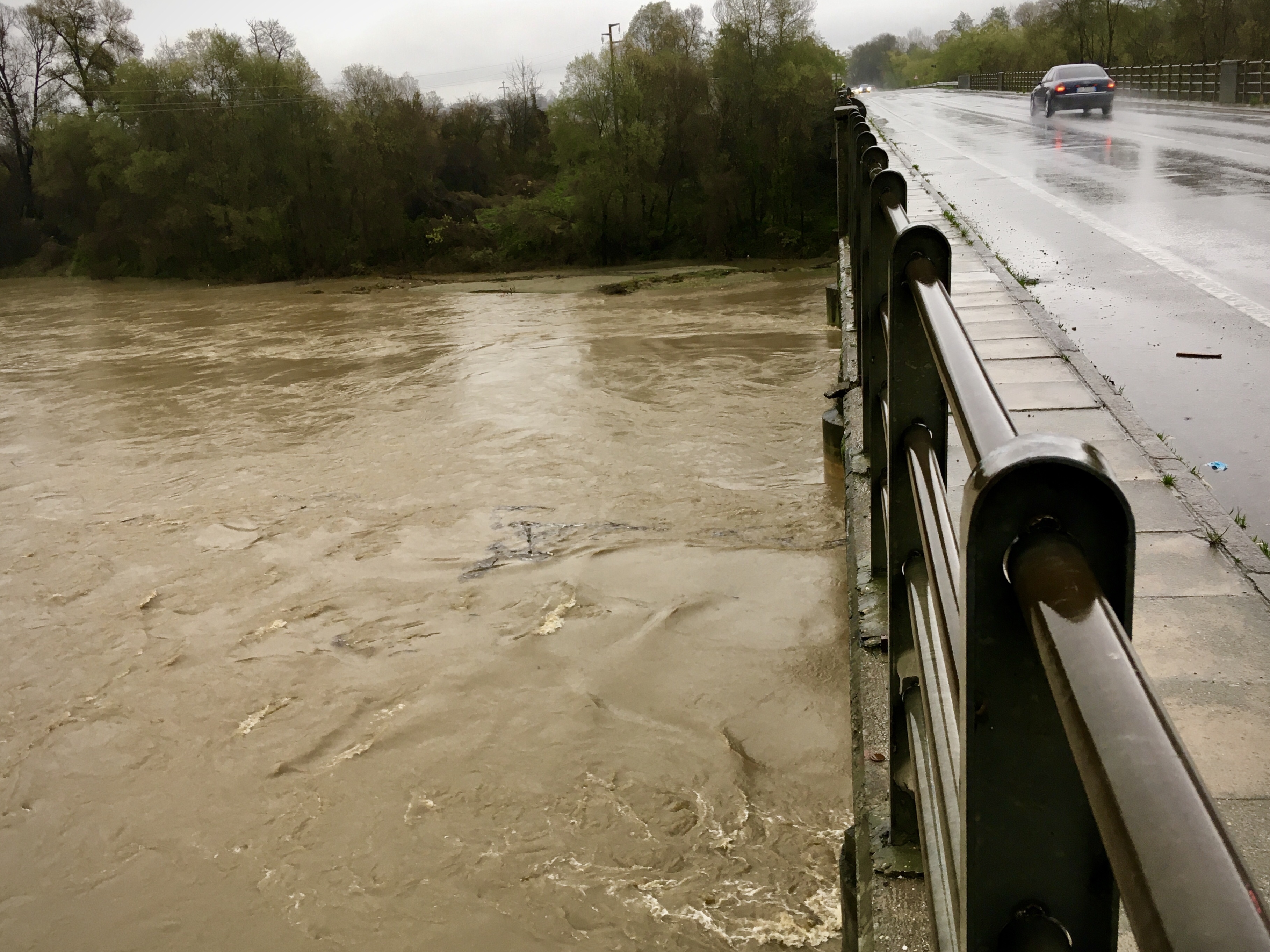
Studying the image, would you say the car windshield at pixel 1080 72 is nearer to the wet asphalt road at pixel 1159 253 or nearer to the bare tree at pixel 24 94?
the wet asphalt road at pixel 1159 253

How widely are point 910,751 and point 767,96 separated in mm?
43390

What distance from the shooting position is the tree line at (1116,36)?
33.8 metres

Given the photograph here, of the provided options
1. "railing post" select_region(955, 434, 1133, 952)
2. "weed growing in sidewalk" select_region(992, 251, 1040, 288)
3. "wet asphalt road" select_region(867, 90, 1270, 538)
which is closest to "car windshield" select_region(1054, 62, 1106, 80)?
"wet asphalt road" select_region(867, 90, 1270, 538)

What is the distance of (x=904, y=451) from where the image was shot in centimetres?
187

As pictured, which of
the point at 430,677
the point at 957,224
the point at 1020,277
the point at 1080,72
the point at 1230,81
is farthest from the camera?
the point at 1080,72

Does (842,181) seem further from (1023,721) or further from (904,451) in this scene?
(1023,721)

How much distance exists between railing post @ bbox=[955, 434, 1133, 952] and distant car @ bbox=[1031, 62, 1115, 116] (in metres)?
28.5

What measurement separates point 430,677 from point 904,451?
7337 millimetres

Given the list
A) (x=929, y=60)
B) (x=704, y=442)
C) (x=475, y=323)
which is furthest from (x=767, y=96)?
(x=929, y=60)

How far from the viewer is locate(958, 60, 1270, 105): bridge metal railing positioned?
26.0 metres

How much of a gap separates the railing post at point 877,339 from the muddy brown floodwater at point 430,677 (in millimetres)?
3252

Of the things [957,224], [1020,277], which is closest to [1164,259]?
[1020,277]

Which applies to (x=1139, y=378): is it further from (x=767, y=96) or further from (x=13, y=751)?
(x=767, y=96)

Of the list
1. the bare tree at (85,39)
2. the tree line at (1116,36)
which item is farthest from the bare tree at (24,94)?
the tree line at (1116,36)
